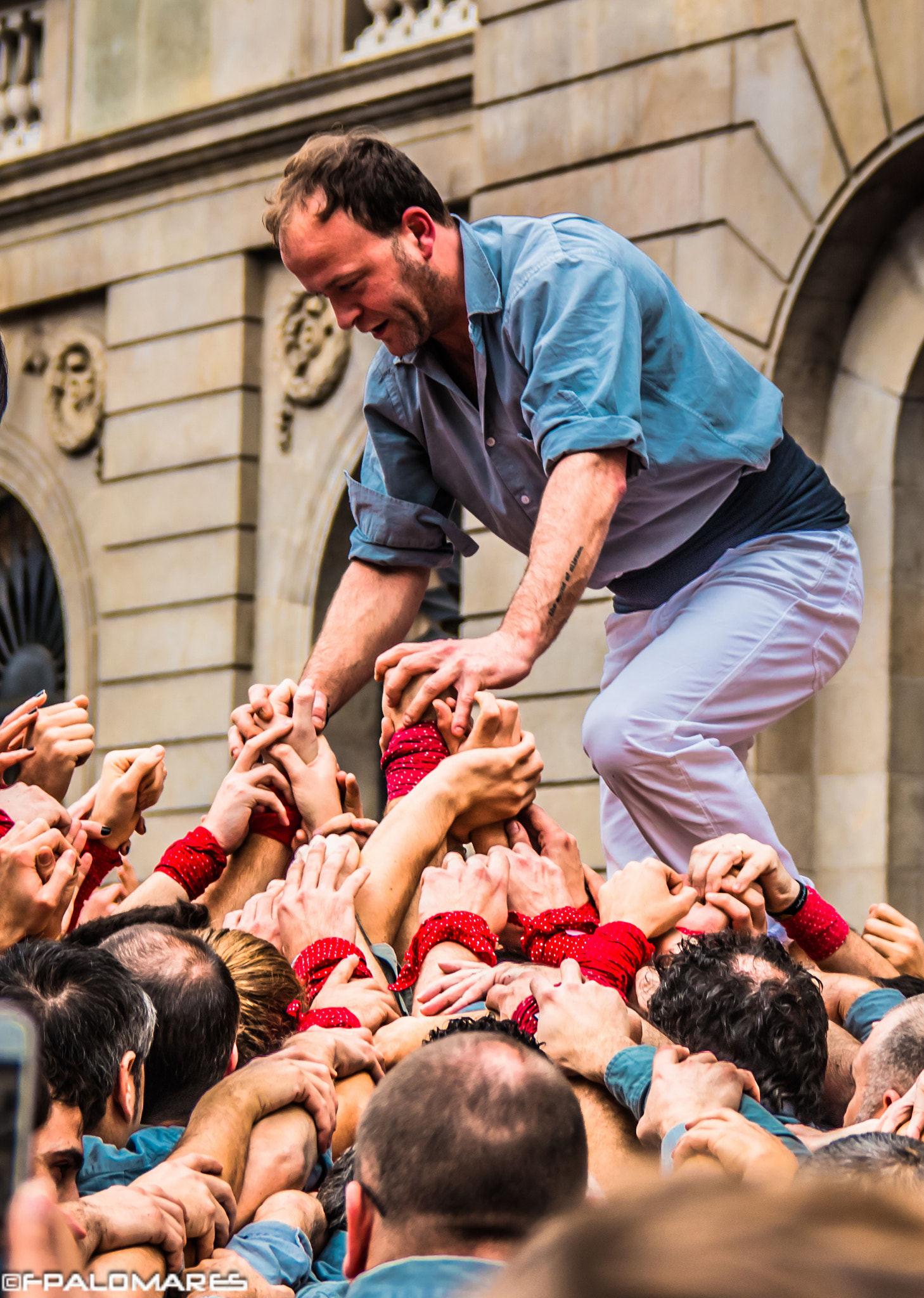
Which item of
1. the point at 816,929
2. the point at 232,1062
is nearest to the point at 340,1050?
the point at 232,1062

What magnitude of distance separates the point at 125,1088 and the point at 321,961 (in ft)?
3.08

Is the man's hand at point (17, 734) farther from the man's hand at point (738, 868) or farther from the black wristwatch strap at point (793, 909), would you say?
the black wristwatch strap at point (793, 909)

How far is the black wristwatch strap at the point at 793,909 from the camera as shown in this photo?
Result: 362 cm

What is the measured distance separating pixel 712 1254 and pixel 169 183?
418 inches

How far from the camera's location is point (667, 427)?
13.0ft

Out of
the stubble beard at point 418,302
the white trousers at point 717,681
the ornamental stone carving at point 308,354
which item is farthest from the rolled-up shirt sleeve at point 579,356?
the ornamental stone carving at point 308,354

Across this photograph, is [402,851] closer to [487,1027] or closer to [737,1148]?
[487,1027]

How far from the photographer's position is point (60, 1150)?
6.66 feet

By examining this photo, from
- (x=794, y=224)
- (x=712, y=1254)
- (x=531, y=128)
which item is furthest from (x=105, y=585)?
(x=712, y=1254)

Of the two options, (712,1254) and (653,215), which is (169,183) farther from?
(712,1254)

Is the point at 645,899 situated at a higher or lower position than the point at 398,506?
lower

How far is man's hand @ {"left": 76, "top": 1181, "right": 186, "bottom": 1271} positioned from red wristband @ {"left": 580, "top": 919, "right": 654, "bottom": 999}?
1.10 m

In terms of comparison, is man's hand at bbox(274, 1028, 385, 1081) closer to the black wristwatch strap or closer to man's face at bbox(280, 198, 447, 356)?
the black wristwatch strap

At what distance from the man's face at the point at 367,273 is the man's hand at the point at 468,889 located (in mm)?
1141
